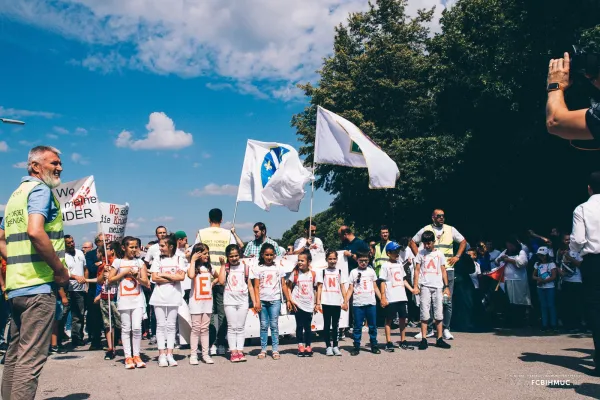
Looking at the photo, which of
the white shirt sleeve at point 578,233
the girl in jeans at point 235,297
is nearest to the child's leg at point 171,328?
the girl in jeans at point 235,297

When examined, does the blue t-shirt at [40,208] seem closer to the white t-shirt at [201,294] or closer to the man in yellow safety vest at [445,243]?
the white t-shirt at [201,294]

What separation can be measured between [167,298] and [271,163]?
3991 millimetres

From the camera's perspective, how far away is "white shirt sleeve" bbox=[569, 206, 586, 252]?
6508mm

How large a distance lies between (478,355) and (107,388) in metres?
5.48

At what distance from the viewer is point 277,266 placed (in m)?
9.03

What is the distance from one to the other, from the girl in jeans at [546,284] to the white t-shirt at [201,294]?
7.13 m

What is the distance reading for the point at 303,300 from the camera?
8.88 metres

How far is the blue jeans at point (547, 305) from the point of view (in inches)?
437

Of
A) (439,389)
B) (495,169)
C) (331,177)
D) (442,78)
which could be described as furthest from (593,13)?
(331,177)

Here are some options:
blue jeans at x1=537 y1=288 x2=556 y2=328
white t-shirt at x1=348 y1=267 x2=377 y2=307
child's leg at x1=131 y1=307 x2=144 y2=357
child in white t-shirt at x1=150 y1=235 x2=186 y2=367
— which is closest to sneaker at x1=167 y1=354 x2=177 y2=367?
child in white t-shirt at x1=150 y1=235 x2=186 y2=367

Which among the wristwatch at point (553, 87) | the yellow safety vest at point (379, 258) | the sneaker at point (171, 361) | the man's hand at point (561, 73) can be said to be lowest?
the sneaker at point (171, 361)

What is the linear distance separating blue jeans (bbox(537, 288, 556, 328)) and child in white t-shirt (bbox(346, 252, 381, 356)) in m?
4.40

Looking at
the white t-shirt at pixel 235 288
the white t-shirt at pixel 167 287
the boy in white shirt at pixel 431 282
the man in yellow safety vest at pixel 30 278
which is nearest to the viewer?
the man in yellow safety vest at pixel 30 278

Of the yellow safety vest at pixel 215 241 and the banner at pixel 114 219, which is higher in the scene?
the banner at pixel 114 219
